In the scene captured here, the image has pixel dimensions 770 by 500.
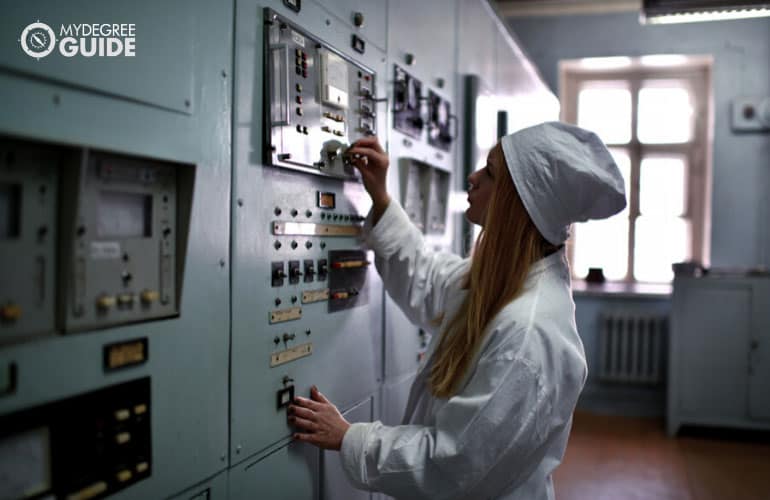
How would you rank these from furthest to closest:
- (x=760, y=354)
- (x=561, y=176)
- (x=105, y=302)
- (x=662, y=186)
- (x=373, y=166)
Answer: (x=662, y=186) < (x=760, y=354) < (x=373, y=166) < (x=561, y=176) < (x=105, y=302)

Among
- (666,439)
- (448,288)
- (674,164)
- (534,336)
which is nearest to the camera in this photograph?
(534,336)

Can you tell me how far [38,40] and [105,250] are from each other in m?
0.28

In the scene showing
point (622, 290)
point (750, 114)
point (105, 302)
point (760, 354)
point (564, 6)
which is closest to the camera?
point (105, 302)

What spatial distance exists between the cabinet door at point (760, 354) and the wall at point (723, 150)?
0.77 m

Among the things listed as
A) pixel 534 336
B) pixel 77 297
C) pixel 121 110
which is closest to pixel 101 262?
pixel 77 297

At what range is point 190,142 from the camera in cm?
97

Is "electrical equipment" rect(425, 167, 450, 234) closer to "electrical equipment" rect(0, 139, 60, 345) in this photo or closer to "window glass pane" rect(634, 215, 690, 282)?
"electrical equipment" rect(0, 139, 60, 345)

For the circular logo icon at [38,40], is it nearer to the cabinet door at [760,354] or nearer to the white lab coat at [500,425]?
the white lab coat at [500,425]

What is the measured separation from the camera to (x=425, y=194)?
6.70 feet

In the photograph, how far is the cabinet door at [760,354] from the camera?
12.6 ft

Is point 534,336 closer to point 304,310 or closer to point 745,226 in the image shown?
point 304,310

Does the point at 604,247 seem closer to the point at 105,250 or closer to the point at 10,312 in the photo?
the point at 105,250

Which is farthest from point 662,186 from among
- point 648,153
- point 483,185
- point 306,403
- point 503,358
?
point 306,403

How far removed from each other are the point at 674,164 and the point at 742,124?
0.59m
